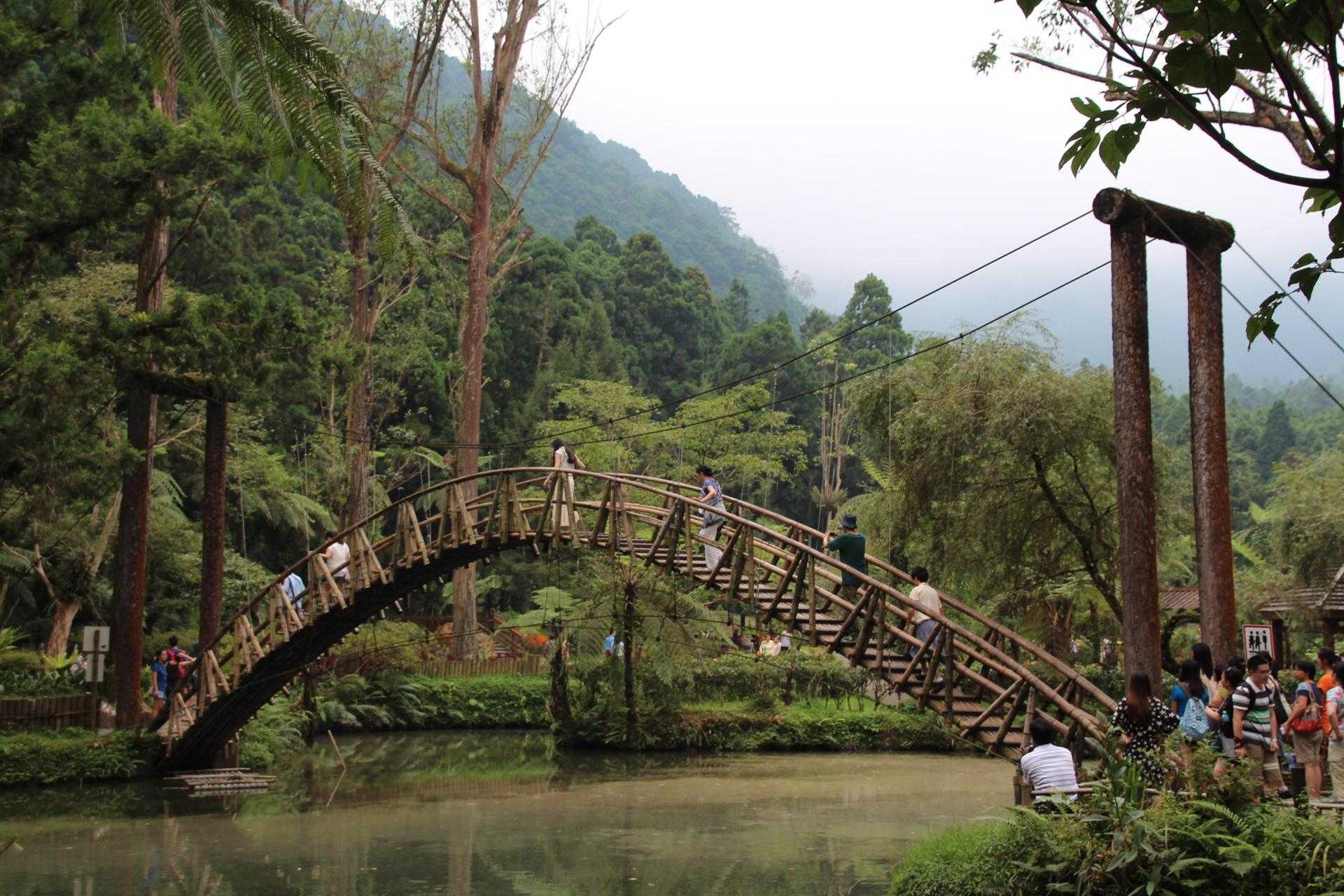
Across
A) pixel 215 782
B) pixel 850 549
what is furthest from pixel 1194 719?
pixel 215 782

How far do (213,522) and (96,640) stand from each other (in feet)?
8.24

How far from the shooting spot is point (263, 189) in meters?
30.9

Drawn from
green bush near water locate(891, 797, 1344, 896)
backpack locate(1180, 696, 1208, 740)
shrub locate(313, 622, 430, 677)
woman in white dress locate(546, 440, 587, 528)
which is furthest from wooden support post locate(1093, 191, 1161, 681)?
shrub locate(313, 622, 430, 677)

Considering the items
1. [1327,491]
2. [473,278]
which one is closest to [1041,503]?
[1327,491]

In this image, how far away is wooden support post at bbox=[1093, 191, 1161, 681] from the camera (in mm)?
10516

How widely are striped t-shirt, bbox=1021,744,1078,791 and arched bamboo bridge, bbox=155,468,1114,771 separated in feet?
2.89

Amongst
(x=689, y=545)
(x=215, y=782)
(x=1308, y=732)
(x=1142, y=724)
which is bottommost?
(x=215, y=782)

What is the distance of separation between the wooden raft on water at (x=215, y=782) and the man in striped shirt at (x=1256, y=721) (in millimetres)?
14508

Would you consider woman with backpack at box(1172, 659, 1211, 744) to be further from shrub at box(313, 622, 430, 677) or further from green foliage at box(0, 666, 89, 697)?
shrub at box(313, 622, 430, 677)

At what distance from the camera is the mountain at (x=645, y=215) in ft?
357

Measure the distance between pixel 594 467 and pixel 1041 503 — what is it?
20.4 meters

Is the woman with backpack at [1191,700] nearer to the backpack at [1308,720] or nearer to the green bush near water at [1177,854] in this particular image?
the backpack at [1308,720]

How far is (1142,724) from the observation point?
9273 millimetres

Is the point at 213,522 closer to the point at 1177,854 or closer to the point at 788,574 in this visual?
the point at 788,574
